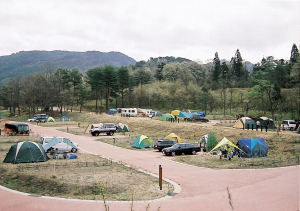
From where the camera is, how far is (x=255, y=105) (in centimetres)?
7612

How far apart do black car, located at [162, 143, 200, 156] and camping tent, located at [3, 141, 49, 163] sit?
9.69 meters

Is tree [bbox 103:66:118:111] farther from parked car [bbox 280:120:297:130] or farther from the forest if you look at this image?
parked car [bbox 280:120:297:130]

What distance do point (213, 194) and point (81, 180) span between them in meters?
6.85

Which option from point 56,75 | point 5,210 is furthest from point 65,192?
point 56,75

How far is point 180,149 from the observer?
86.1ft

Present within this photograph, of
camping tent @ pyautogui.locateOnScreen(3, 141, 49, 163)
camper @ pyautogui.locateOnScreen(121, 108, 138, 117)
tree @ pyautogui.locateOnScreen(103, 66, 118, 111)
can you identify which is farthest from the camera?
tree @ pyautogui.locateOnScreen(103, 66, 118, 111)

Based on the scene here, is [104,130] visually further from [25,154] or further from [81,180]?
[81,180]

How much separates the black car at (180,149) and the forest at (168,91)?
37013mm

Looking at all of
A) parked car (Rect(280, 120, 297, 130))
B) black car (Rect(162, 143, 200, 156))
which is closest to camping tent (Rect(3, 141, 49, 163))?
black car (Rect(162, 143, 200, 156))

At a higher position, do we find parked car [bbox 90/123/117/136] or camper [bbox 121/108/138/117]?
camper [bbox 121/108/138/117]

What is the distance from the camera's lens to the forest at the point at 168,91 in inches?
2783

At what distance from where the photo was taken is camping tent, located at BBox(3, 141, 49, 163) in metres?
21.1

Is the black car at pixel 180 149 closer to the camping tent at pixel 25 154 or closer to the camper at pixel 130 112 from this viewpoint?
the camping tent at pixel 25 154

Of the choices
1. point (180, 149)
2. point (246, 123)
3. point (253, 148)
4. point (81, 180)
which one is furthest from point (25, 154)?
point (246, 123)
